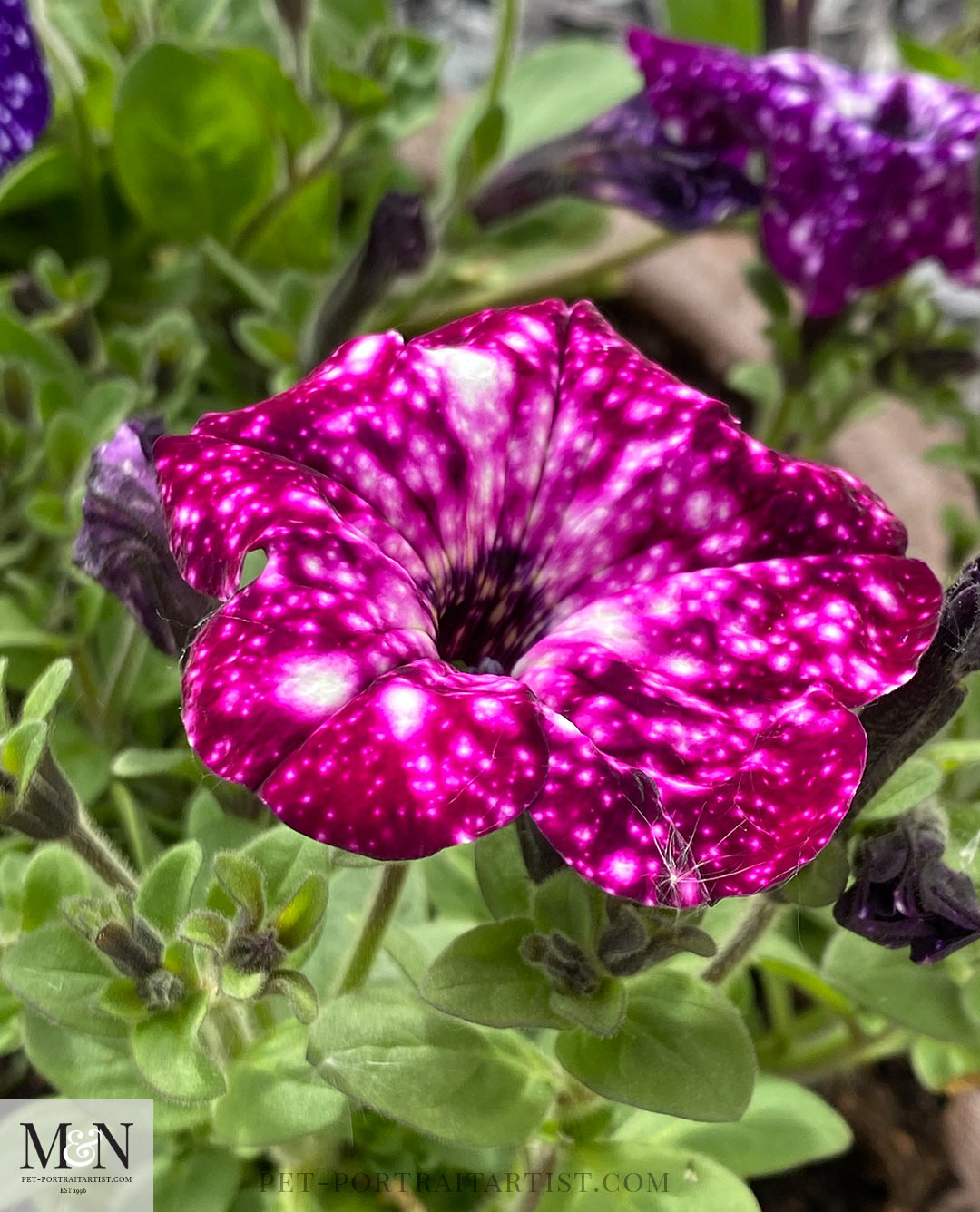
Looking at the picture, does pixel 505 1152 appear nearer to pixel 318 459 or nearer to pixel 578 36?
pixel 318 459

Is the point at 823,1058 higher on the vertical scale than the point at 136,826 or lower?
lower

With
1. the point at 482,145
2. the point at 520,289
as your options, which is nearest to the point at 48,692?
the point at 482,145

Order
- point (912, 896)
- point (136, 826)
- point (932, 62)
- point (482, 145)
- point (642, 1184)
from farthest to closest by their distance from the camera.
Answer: point (932, 62) < point (482, 145) < point (136, 826) < point (642, 1184) < point (912, 896)

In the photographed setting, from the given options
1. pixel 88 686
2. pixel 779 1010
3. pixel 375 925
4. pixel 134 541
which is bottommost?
pixel 779 1010

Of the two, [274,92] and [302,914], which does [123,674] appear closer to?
[302,914]

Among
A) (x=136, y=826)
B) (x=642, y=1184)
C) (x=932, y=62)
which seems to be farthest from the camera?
(x=932, y=62)

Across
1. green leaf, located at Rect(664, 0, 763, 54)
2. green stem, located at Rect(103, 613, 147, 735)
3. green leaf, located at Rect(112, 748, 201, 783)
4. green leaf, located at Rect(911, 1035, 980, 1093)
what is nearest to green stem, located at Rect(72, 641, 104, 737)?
green stem, located at Rect(103, 613, 147, 735)

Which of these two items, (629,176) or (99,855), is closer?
(99,855)
